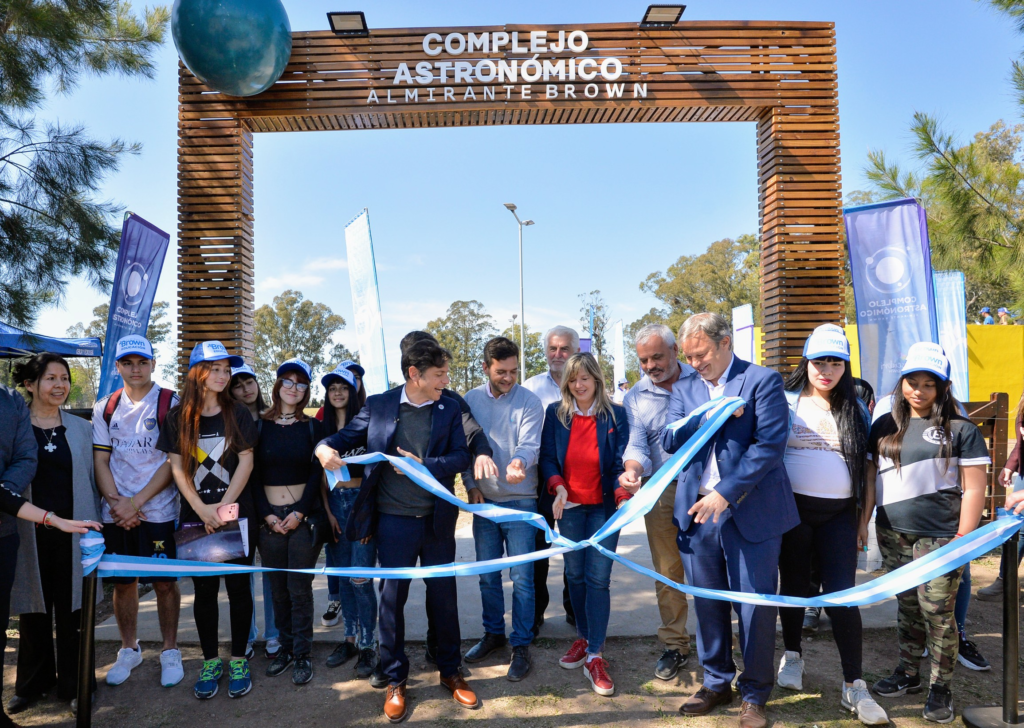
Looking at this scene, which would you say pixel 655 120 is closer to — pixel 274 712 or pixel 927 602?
pixel 927 602

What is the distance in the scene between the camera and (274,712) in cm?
339

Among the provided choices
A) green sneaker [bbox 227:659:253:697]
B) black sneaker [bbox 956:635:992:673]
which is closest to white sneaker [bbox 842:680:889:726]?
black sneaker [bbox 956:635:992:673]

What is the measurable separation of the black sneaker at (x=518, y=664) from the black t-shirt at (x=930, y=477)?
2.18 meters

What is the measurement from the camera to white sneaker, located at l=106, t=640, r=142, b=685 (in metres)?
3.71

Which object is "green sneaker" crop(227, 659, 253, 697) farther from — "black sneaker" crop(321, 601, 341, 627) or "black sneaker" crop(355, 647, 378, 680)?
"black sneaker" crop(321, 601, 341, 627)

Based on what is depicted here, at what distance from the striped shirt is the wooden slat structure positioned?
3182mm

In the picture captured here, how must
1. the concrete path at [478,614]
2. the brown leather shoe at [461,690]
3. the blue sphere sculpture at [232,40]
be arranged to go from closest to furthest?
the brown leather shoe at [461,690] → the concrete path at [478,614] → the blue sphere sculpture at [232,40]

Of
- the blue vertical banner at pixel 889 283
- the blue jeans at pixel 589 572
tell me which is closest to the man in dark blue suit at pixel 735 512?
the blue jeans at pixel 589 572

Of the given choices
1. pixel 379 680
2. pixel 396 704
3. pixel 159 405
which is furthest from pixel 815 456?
pixel 159 405

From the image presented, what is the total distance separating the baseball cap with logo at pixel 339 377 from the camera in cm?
421

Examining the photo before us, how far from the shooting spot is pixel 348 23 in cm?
636

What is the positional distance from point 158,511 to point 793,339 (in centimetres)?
574

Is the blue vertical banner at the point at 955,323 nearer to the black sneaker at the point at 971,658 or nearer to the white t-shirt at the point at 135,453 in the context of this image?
Result: the black sneaker at the point at 971,658

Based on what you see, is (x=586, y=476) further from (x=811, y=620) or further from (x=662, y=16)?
(x=662, y=16)
